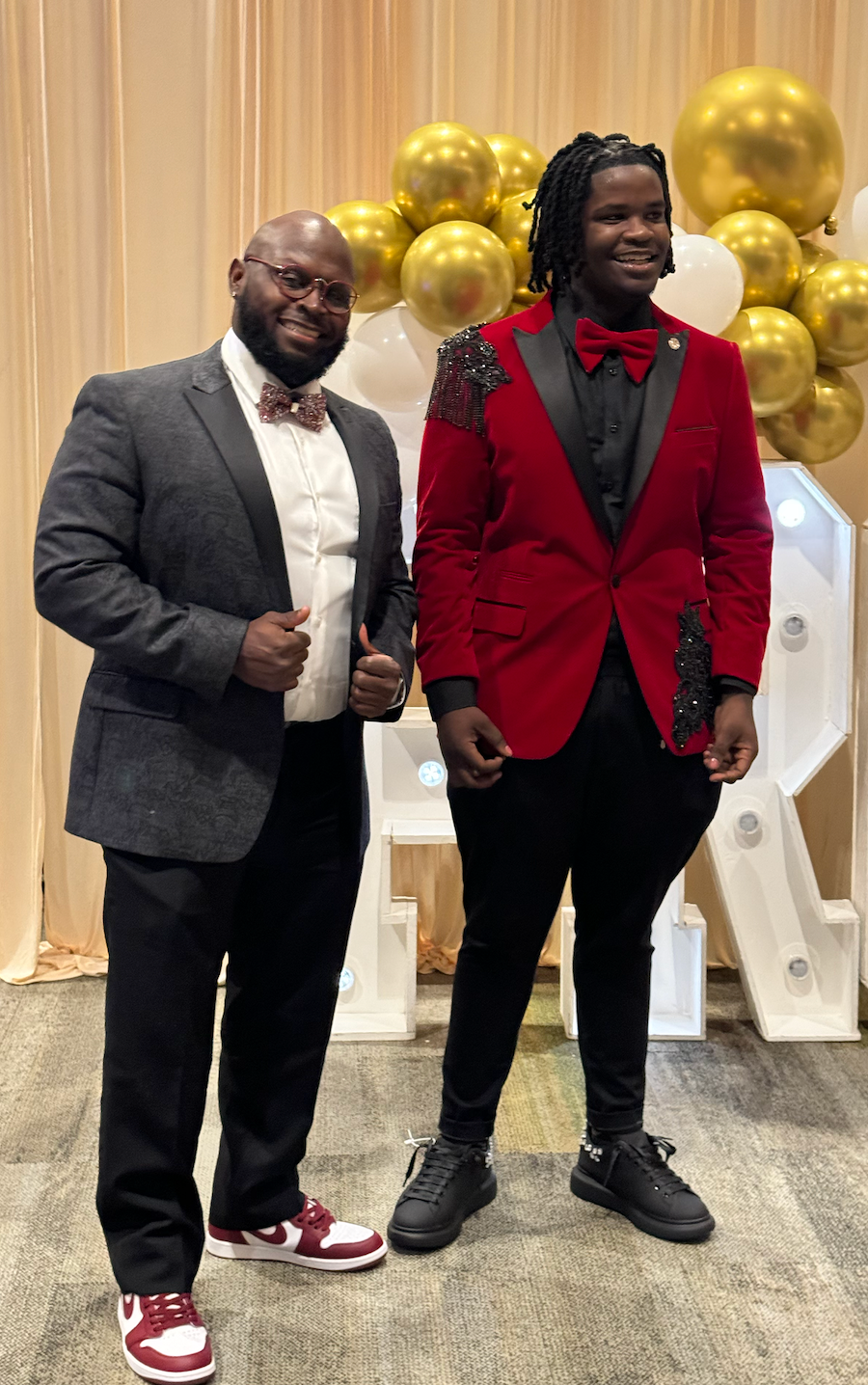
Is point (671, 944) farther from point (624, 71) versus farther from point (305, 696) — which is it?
point (624, 71)

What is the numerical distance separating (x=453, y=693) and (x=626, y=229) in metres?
0.72

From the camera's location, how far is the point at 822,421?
2967 millimetres

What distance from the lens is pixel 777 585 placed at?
3.09 m

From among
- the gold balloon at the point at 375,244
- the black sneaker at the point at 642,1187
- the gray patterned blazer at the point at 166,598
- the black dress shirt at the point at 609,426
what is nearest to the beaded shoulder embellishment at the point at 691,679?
the black dress shirt at the point at 609,426

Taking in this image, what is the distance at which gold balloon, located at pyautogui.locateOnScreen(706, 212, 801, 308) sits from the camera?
2830mm

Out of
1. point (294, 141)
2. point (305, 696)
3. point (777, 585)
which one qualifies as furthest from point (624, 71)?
point (305, 696)

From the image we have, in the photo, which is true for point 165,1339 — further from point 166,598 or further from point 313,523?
point 313,523

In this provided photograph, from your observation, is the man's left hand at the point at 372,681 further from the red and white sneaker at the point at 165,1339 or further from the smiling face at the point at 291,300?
the red and white sneaker at the point at 165,1339

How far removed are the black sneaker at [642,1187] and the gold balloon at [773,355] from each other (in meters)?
1.51

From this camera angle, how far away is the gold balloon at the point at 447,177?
2736mm

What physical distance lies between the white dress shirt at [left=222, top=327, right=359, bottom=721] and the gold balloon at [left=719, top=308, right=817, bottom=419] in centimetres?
127

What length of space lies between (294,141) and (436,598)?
1.85 m

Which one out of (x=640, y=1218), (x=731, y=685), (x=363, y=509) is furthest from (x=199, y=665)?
(x=640, y=1218)

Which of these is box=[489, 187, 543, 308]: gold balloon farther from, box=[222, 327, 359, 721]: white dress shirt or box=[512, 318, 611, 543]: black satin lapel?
box=[222, 327, 359, 721]: white dress shirt
